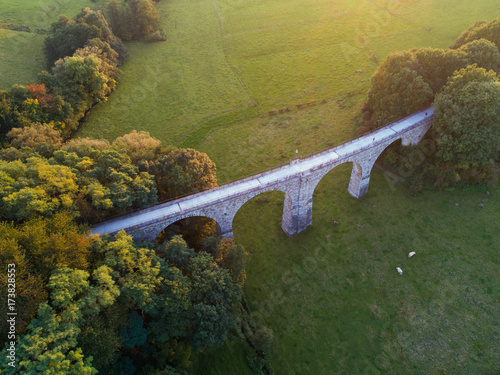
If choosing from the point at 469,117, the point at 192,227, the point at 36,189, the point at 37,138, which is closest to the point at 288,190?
the point at 192,227

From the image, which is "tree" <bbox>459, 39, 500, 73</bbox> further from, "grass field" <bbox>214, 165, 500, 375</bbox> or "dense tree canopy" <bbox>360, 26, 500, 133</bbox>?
"grass field" <bbox>214, 165, 500, 375</bbox>

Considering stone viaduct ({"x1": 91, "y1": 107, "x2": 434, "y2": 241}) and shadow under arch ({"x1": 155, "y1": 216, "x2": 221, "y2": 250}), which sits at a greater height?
stone viaduct ({"x1": 91, "y1": 107, "x2": 434, "y2": 241})

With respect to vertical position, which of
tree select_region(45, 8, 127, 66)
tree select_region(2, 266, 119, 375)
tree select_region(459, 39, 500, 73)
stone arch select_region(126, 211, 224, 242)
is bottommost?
stone arch select_region(126, 211, 224, 242)

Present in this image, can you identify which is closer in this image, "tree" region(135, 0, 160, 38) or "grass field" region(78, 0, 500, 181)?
"grass field" region(78, 0, 500, 181)

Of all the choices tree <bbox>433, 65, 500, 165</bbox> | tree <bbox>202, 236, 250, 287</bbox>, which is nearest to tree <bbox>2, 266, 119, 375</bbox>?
tree <bbox>202, 236, 250, 287</bbox>

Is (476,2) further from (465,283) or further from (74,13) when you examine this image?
(74,13)

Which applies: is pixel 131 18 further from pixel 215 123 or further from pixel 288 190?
pixel 288 190

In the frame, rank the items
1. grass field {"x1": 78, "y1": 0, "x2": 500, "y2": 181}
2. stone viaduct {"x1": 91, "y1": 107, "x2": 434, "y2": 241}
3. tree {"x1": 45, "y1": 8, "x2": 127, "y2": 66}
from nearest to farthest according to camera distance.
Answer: stone viaduct {"x1": 91, "y1": 107, "x2": 434, "y2": 241}
grass field {"x1": 78, "y1": 0, "x2": 500, "y2": 181}
tree {"x1": 45, "y1": 8, "x2": 127, "y2": 66}
